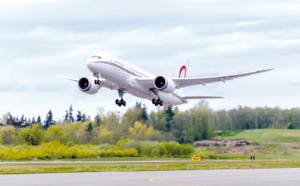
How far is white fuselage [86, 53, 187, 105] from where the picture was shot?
191 feet

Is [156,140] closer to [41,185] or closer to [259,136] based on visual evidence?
[259,136]

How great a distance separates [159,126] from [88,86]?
49.5ft

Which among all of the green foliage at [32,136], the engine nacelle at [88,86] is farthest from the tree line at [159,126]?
the engine nacelle at [88,86]

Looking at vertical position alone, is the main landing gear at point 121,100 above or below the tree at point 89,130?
above

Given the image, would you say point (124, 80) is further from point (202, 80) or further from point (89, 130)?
point (89, 130)

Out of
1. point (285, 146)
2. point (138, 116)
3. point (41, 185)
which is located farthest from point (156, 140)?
point (41, 185)

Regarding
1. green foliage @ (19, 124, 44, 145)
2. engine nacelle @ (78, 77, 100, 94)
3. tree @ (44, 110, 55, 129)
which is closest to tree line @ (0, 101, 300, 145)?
green foliage @ (19, 124, 44, 145)

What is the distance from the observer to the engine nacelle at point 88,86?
64.2 metres

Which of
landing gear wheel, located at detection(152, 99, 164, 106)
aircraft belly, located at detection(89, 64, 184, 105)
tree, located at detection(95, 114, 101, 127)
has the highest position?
aircraft belly, located at detection(89, 64, 184, 105)

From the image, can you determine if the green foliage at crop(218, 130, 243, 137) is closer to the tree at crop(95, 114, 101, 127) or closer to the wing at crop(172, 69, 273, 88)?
the wing at crop(172, 69, 273, 88)

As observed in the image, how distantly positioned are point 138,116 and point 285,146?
1689cm

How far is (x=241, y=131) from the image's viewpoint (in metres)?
76.0

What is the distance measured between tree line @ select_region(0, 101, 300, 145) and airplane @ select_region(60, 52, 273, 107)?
21.9ft

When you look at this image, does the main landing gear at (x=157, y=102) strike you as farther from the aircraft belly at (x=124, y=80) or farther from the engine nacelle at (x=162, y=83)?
the engine nacelle at (x=162, y=83)
